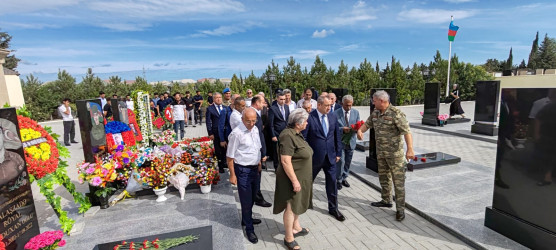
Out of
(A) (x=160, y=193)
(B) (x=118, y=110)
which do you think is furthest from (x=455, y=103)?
(B) (x=118, y=110)

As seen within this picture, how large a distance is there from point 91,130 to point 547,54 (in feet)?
222

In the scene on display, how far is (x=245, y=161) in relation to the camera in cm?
349

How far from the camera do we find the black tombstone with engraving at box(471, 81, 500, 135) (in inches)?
387

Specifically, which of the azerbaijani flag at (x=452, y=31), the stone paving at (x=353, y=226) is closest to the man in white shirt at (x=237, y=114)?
the stone paving at (x=353, y=226)

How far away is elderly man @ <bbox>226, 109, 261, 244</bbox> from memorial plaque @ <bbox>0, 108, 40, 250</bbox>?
218 centimetres

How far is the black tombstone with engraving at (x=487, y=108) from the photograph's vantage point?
9828mm

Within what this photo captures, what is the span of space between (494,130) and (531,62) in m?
61.5

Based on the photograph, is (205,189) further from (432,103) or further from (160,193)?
(432,103)

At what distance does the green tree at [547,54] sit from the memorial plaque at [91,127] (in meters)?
65.6

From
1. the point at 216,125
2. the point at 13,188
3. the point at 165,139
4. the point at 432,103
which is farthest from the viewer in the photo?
the point at 432,103

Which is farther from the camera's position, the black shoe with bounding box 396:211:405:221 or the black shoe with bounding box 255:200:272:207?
the black shoe with bounding box 255:200:272:207

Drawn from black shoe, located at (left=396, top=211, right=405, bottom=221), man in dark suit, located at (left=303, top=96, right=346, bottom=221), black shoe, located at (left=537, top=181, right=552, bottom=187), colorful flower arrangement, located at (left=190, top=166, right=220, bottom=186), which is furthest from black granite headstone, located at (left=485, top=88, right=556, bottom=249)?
colorful flower arrangement, located at (left=190, top=166, right=220, bottom=186)

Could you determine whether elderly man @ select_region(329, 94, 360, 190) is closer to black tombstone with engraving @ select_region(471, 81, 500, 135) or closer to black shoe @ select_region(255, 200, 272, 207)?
black shoe @ select_region(255, 200, 272, 207)

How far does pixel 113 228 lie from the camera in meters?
3.82
